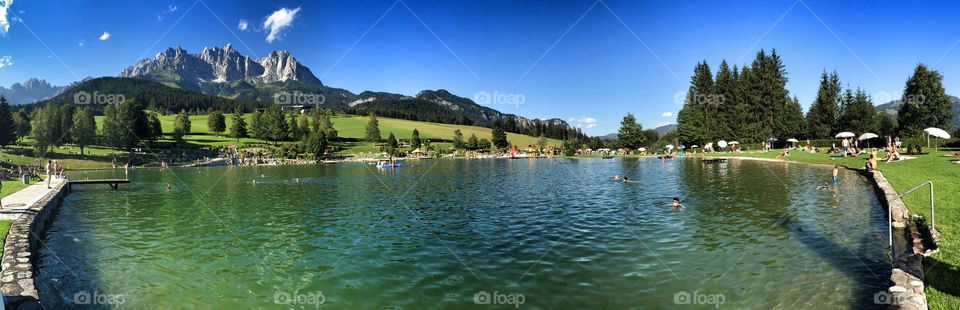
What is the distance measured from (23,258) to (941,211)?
31580mm

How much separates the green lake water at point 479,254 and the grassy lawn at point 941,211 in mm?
1362

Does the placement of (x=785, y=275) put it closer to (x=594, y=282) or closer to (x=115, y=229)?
(x=594, y=282)

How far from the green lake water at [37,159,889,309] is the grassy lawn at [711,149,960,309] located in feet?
4.47

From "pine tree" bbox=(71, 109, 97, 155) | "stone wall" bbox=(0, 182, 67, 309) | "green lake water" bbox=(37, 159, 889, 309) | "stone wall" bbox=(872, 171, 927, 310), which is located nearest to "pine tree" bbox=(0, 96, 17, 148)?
"pine tree" bbox=(71, 109, 97, 155)

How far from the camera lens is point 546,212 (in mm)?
27266

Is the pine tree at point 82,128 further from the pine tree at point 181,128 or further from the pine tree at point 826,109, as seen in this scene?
the pine tree at point 826,109

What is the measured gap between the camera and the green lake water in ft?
41.8

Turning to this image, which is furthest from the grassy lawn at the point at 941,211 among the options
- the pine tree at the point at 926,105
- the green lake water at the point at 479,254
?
the pine tree at the point at 926,105

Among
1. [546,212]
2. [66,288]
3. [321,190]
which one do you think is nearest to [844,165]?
[546,212]

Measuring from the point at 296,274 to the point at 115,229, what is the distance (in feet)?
51.6

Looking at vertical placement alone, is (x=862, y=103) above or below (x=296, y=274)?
above

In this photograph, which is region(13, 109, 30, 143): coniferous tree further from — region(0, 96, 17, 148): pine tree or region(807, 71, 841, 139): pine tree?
region(807, 71, 841, 139): pine tree

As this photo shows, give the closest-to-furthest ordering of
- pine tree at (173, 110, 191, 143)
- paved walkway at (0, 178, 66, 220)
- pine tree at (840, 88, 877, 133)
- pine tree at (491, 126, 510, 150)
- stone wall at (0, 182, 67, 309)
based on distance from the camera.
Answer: stone wall at (0, 182, 67, 309) → paved walkway at (0, 178, 66, 220) → pine tree at (840, 88, 877, 133) → pine tree at (173, 110, 191, 143) → pine tree at (491, 126, 510, 150)

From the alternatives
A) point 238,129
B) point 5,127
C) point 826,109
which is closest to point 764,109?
point 826,109
